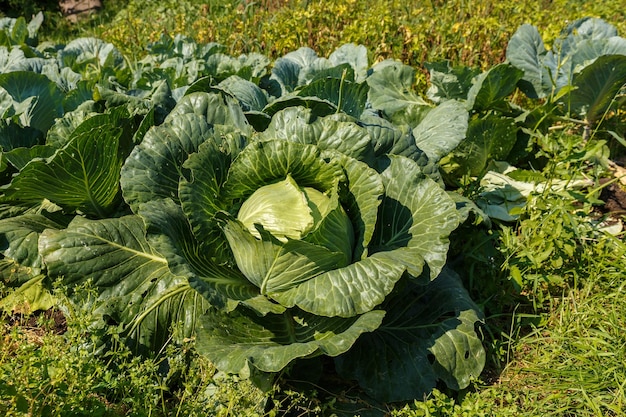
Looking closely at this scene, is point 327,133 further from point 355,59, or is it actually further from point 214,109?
point 355,59

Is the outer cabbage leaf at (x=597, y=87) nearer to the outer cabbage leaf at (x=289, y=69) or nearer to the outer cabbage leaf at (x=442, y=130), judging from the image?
the outer cabbage leaf at (x=442, y=130)

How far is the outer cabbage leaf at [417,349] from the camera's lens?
114 inches

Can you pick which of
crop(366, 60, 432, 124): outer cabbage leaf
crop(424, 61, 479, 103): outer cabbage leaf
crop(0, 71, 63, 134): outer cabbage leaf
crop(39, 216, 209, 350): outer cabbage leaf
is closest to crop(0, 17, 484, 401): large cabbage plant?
crop(39, 216, 209, 350): outer cabbage leaf

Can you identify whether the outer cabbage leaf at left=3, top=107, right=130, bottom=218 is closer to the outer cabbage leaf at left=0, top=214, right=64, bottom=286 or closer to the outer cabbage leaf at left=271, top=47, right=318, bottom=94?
the outer cabbage leaf at left=0, top=214, right=64, bottom=286

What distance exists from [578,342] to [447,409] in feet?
3.16

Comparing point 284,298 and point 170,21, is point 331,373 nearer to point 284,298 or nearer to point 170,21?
point 284,298

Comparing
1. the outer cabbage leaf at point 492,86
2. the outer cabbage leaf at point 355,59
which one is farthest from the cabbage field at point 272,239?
the outer cabbage leaf at point 492,86

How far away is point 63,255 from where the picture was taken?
283 cm

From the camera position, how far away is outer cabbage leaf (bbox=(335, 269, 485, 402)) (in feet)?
9.53

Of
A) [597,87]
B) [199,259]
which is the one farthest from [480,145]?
[199,259]

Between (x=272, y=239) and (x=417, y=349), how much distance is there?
39.5 inches

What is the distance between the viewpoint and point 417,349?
2.99 meters

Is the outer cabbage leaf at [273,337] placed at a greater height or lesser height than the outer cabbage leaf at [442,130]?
lesser

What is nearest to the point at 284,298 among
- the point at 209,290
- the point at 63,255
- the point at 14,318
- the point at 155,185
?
the point at 209,290
